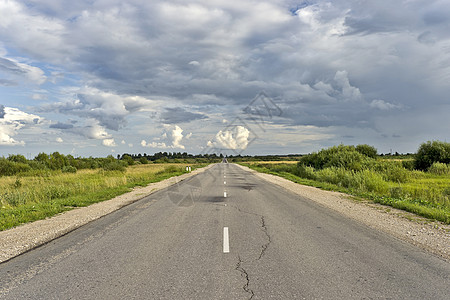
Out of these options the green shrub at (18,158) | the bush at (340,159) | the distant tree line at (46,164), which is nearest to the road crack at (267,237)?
the bush at (340,159)

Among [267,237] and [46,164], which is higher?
[46,164]

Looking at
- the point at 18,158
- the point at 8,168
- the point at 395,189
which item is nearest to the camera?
the point at 395,189

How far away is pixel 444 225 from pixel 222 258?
24.1 ft

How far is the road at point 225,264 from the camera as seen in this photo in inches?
166

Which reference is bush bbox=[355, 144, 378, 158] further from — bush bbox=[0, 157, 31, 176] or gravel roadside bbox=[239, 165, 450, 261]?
bush bbox=[0, 157, 31, 176]

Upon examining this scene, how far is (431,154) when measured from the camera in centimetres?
3866

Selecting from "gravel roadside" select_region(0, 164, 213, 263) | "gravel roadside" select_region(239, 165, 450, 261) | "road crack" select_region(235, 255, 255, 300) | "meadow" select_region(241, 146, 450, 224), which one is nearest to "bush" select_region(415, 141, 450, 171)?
"meadow" select_region(241, 146, 450, 224)

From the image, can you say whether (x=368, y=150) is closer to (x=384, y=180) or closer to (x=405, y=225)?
(x=384, y=180)

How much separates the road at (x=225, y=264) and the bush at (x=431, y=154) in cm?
3671

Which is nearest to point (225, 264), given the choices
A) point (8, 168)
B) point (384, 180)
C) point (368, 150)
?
point (384, 180)

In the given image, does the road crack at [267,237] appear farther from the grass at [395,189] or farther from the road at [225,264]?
the grass at [395,189]

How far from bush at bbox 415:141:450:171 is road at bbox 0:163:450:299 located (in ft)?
120

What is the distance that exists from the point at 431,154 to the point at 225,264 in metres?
42.5

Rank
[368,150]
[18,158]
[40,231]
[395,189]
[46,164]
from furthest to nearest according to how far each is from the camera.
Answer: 1. [46,164]
2. [18,158]
3. [368,150]
4. [395,189]
5. [40,231]
